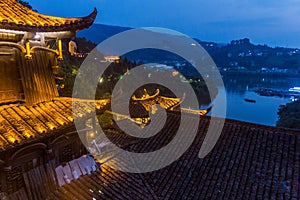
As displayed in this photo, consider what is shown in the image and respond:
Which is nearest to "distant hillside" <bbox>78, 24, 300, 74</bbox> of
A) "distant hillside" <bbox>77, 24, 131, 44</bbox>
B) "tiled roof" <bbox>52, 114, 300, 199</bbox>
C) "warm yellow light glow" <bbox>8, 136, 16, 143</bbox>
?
"distant hillside" <bbox>77, 24, 131, 44</bbox>

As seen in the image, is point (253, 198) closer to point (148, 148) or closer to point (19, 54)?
point (148, 148)

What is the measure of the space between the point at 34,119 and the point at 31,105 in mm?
661

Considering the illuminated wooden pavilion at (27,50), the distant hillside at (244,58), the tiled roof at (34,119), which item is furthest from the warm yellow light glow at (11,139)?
the distant hillside at (244,58)

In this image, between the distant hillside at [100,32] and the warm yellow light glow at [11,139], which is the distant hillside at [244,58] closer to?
the distant hillside at [100,32]

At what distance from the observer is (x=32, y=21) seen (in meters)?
5.05

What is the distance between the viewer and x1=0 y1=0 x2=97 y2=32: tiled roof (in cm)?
458

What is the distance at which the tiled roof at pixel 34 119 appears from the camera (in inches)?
167

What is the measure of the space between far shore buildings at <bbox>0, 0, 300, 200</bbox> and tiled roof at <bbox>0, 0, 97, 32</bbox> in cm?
2

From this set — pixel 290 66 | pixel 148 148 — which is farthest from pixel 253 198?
pixel 290 66

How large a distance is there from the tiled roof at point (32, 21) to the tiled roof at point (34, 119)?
166cm

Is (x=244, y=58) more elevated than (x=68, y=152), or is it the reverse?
(x=244, y=58)

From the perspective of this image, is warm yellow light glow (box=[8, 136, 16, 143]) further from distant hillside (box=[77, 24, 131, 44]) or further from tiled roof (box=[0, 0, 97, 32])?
distant hillside (box=[77, 24, 131, 44])

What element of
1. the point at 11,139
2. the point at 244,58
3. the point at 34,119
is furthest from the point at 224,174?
the point at 244,58

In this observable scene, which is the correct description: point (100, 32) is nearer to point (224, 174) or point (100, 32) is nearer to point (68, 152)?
point (68, 152)
